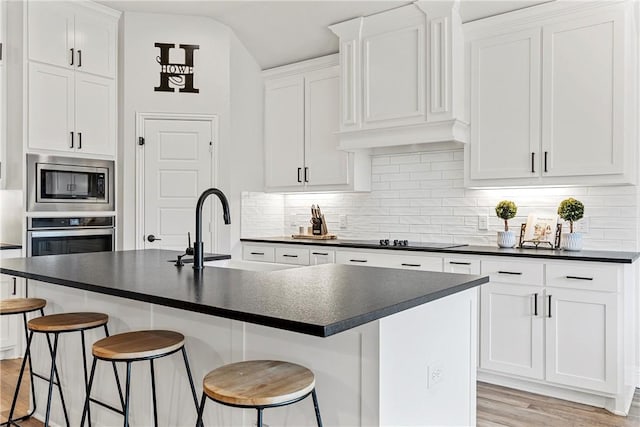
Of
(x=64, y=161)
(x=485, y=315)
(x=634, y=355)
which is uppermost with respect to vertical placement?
(x=64, y=161)

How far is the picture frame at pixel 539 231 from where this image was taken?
3.61m

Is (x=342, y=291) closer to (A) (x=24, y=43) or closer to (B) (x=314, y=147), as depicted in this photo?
(B) (x=314, y=147)

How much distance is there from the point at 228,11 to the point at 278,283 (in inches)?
132

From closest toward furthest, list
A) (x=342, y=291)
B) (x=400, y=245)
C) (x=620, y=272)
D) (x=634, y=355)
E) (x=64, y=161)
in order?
(x=342, y=291) → (x=620, y=272) → (x=634, y=355) → (x=400, y=245) → (x=64, y=161)

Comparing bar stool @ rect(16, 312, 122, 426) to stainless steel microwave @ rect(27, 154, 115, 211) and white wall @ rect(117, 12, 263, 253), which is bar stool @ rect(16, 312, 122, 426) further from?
white wall @ rect(117, 12, 263, 253)

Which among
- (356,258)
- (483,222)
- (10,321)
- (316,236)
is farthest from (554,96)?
(10,321)

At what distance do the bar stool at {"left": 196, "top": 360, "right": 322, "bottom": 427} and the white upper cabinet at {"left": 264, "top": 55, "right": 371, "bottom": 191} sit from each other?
298cm

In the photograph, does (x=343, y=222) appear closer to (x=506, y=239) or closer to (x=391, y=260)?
(x=391, y=260)

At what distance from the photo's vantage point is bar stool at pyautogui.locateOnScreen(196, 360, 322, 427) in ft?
4.59

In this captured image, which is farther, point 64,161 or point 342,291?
point 64,161

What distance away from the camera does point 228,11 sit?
445 centimetres

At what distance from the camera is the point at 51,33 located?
4.00 m

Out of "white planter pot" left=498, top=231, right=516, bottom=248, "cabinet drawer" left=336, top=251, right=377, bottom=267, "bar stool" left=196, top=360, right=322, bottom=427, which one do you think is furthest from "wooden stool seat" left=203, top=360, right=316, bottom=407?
"white planter pot" left=498, top=231, right=516, bottom=248

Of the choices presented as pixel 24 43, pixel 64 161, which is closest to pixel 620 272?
pixel 64 161
